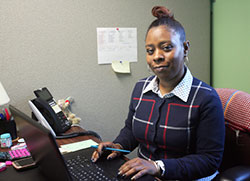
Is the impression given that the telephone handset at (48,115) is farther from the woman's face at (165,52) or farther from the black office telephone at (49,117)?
the woman's face at (165,52)

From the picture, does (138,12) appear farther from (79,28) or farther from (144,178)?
(144,178)

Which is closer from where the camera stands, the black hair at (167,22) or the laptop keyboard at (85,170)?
the laptop keyboard at (85,170)

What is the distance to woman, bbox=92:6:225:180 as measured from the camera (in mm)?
1007

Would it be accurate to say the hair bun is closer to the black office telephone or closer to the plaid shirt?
the plaid shirt

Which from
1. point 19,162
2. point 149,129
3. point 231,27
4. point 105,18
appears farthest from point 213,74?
point 19,162

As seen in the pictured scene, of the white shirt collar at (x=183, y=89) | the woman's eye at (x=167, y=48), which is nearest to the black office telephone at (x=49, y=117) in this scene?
the white shirt collar at (x=183, y=89)

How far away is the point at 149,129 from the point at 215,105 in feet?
1.05

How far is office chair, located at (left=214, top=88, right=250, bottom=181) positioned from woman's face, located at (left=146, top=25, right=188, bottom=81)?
1.06 ft

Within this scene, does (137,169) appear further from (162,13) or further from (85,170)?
(162,13)

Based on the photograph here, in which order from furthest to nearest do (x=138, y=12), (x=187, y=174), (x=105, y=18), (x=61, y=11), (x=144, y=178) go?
(x=138, y=12), (x=105, y=18), (x=61, y=11), (x=187, y=174), (x=144, y=178)

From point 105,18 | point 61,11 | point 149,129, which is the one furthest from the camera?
point 105,18

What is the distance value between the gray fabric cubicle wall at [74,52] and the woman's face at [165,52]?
92 cm

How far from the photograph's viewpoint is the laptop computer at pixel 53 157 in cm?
66

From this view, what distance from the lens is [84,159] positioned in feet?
3.55
